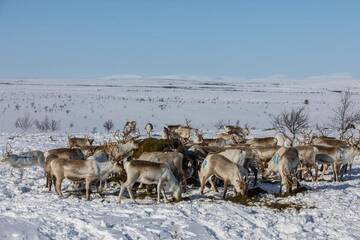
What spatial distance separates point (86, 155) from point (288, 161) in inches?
228

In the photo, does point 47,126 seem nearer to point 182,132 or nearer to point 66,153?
point 182,132

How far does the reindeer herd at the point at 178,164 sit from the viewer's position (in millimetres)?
12273

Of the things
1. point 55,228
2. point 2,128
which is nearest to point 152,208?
point 55,228

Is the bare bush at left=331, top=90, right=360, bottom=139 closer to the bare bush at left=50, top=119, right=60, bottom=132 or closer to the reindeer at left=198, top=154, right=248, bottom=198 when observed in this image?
the reindeer at left=198, top=154, right=248, bottom=198

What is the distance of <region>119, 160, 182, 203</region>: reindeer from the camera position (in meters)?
12.0

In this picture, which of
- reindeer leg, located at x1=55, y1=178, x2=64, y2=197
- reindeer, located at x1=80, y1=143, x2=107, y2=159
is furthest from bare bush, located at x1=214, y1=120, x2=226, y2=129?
reindeer leg, located at x1=55, y1=178, x2=64, y2=197

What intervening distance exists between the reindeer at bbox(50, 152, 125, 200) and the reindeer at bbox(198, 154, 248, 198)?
7.02 ft

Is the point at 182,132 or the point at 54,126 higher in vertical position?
the point at 182,132

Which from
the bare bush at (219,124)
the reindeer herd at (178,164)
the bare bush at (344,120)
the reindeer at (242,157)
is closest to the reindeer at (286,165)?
the reindeer herd at (178,164)

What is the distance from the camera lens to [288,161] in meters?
13.7

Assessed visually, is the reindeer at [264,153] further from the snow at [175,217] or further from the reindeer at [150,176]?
the reindeer at [150,176]

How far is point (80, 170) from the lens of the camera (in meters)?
12.3

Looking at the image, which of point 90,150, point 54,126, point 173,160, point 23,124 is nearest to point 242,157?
point 173,160

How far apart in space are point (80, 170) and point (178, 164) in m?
2.56
